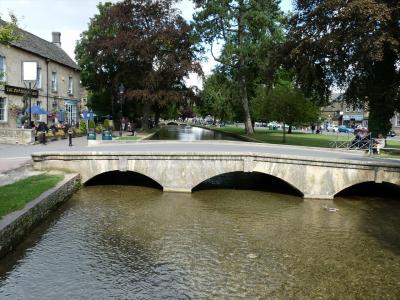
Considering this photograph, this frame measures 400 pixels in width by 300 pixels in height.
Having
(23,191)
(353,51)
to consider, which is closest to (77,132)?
(353,51)

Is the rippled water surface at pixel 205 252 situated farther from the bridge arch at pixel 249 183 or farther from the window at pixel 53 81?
the window at pixel 53 81

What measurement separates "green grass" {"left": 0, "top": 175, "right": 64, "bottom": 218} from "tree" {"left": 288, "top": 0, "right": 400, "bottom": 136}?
674 inches

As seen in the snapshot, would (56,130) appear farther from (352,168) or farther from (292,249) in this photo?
(292,249)

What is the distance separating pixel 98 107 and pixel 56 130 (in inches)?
1032

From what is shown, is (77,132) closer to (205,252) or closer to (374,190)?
(374,190)

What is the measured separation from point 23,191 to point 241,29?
3639 cm

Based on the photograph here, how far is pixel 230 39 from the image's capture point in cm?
4594

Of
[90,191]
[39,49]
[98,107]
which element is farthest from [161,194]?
[98,107]

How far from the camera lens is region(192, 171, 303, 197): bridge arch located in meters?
19.5

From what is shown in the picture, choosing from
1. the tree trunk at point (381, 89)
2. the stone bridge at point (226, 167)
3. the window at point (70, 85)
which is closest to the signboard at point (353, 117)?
the window at point (70, 85)

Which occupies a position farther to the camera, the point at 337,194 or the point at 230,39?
the point at 230,39

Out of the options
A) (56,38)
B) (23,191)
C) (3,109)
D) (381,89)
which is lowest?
(23,191)

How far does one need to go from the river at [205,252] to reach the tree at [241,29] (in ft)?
96.1

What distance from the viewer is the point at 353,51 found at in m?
25.3
